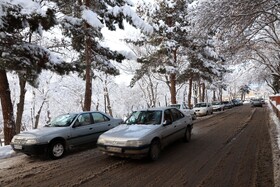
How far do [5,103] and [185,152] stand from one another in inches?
327

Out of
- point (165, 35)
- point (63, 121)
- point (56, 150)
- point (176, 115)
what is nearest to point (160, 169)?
point (176, 115)

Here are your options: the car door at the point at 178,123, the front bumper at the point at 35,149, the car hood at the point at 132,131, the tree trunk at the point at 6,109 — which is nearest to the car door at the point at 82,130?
the front bumper at the point at 35,149

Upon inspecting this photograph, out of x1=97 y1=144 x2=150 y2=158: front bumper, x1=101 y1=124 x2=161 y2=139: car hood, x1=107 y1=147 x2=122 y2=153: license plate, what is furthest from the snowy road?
x1=101 y1=124 x2=161 y2=139: car hood

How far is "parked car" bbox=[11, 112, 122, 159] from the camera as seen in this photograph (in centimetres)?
810

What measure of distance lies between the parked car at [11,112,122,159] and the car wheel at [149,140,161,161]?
298 cm

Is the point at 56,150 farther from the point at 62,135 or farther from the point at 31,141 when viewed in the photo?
the point at 31,141

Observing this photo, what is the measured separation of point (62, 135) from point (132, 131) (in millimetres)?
2484

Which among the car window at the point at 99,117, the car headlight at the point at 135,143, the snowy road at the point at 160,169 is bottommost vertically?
the snowy road at the point at 160,169

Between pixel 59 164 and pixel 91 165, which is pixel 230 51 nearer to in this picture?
pixel 91 165

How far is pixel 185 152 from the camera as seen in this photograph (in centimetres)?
876

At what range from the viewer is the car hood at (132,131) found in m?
7.59

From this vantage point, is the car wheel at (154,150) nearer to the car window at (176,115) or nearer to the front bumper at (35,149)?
the car window at (176,115)

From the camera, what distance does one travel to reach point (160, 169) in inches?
271

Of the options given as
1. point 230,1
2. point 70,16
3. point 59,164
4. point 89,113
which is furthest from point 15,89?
point 230,1
